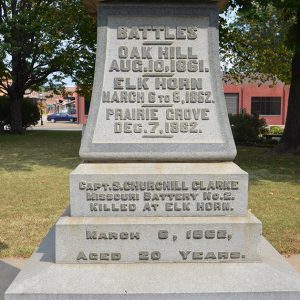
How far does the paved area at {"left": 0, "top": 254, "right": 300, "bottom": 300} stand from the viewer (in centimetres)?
480

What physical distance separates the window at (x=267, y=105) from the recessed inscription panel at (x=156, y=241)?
4820cm

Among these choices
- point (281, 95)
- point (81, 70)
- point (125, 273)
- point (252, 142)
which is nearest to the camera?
point (125, 273)

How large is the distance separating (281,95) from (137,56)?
48.1 meters

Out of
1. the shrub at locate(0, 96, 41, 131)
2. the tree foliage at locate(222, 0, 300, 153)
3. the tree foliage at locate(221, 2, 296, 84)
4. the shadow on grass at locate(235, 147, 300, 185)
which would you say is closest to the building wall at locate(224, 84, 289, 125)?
the tree foliage at locate(222, 0, 300, 153)

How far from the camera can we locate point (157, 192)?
399 cm

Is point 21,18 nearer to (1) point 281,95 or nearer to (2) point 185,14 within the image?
(2) point 185,14

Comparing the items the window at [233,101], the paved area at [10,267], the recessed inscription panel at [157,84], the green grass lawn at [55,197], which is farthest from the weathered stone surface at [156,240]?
the window at [233,101]

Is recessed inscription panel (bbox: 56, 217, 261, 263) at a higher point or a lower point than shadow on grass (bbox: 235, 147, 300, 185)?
higher

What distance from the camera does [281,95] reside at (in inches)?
1959

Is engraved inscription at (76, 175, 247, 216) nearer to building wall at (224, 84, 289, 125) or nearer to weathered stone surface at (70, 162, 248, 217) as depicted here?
weathered stone surface at (70, 162, 248, 217)

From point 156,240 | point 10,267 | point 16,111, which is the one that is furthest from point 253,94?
point 156,240

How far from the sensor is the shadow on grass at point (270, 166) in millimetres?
11784

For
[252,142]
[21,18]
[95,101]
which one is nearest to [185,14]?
[95,101]

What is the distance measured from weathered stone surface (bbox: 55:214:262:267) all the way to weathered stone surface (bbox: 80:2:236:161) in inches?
24.2
